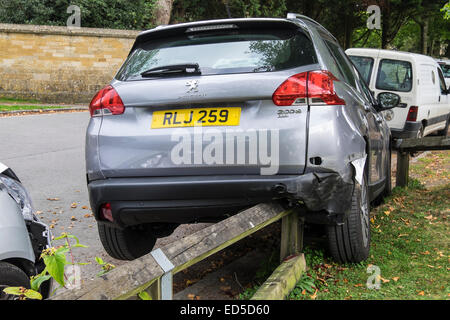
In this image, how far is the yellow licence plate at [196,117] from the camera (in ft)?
12.0

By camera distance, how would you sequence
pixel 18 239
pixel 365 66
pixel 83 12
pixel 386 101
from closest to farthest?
pixel 18 239, pixel 386 101, pixel 365 66, pixel 83 12

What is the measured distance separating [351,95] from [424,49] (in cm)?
3169

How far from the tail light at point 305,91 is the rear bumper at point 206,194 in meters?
0.48

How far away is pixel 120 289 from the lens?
195 cm

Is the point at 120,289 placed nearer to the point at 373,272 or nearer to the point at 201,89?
the point at 201,89

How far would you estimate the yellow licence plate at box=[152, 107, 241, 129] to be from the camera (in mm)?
3660

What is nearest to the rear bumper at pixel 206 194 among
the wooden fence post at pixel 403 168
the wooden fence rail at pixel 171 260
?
the wooden fence rail at pixel 171 260

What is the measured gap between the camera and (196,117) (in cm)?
371

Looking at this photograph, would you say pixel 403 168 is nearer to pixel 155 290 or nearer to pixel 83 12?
pixel 155 290

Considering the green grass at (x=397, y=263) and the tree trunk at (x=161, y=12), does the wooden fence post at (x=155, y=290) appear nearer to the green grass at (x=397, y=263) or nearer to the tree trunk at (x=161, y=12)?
the green grass at (x=397, y=263)

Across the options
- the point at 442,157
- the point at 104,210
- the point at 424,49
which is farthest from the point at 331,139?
the point at 424,49

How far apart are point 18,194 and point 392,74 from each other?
9.74m

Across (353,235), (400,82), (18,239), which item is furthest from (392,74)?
(18,239)
